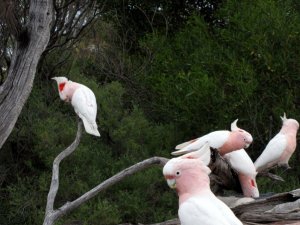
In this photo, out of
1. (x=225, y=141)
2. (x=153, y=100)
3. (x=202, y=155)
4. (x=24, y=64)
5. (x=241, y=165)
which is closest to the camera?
(x=202, y=155)

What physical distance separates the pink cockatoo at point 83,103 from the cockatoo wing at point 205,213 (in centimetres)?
146

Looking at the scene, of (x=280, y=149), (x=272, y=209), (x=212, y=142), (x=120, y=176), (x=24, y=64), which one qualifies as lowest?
(x=272, y=209)

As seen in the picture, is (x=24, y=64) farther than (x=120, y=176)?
Yes

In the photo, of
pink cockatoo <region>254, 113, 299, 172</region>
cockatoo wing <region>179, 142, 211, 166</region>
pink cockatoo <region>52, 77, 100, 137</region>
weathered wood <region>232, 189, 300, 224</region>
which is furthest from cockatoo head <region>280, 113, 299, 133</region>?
cockatoo wing <region>179, 142, 211, 166</region>

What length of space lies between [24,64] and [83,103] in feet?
1.90

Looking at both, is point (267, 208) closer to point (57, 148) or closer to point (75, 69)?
point (57, 148)

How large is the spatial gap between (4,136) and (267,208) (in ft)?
5.67

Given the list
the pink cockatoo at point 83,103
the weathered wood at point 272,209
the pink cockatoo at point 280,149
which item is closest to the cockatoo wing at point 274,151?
the pink cockatoo at point 280,149

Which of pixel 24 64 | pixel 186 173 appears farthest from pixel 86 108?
pixel 186 173

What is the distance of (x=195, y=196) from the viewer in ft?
7.03

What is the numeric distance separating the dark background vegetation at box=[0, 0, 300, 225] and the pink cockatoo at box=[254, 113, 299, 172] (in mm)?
1179

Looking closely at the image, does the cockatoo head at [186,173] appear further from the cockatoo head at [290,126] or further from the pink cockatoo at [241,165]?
the cockatoo head at [290,126]

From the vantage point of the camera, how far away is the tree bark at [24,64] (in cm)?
390

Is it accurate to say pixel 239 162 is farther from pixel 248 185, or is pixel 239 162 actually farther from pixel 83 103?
pixel 83 103
